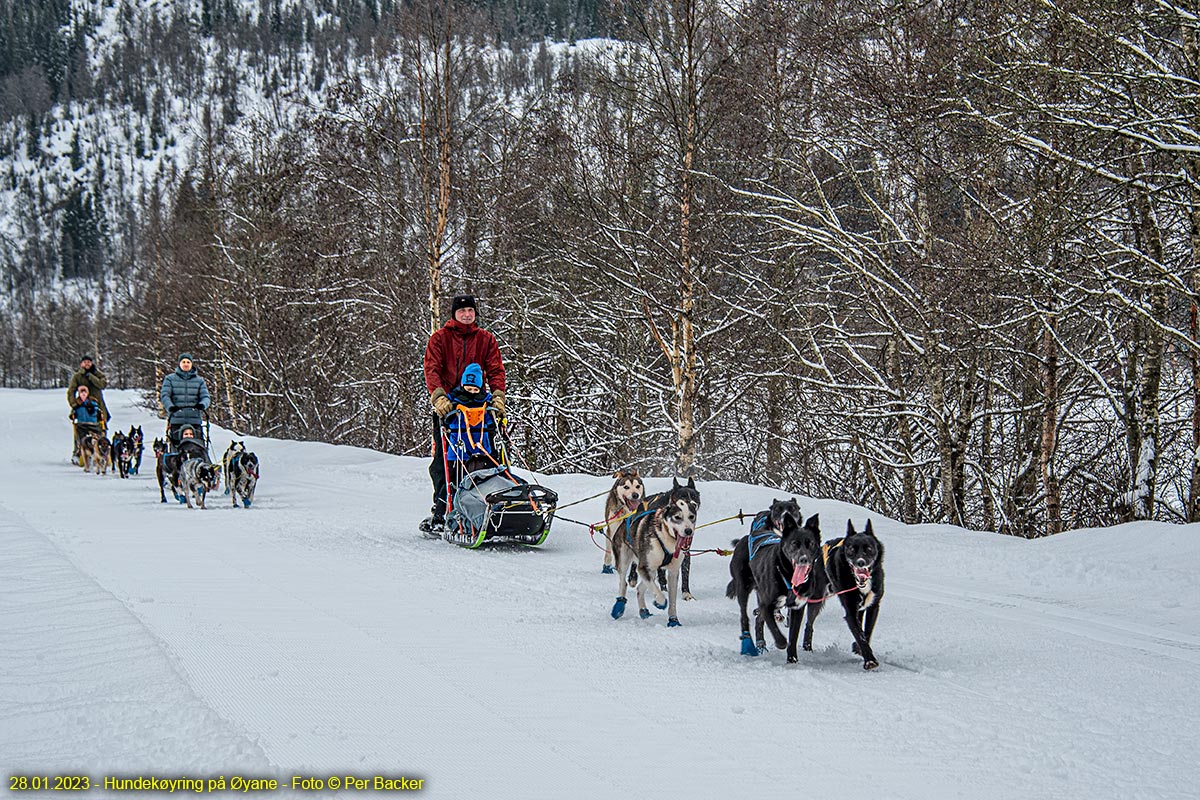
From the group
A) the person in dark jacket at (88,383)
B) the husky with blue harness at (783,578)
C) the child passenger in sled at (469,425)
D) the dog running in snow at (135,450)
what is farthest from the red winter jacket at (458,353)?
the person in dark jacket at (88,383)

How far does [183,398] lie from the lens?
14086 millimetres

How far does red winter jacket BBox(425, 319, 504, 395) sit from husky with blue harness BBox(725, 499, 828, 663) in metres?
4.45

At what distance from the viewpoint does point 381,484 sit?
14445 mm

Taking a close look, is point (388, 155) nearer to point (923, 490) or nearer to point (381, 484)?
point (381, 484)

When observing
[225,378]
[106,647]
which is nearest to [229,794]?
[106,647]

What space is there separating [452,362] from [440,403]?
0.60 metres

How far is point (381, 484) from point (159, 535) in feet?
16.6

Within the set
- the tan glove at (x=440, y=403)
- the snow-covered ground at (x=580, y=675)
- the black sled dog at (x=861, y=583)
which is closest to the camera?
the snow-covered ground at (x=580, y=675)

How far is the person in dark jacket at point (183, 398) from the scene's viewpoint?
45.9ft

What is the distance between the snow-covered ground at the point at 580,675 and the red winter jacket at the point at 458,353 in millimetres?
1852

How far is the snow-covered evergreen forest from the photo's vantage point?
8.68 meters

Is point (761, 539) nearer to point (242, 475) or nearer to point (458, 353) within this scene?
point (458, 353)

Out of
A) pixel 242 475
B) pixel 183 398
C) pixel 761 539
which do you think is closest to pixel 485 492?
pixel 761 539

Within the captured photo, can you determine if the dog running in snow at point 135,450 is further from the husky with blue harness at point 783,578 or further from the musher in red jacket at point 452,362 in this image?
the husky with blue harness at point 783,578
